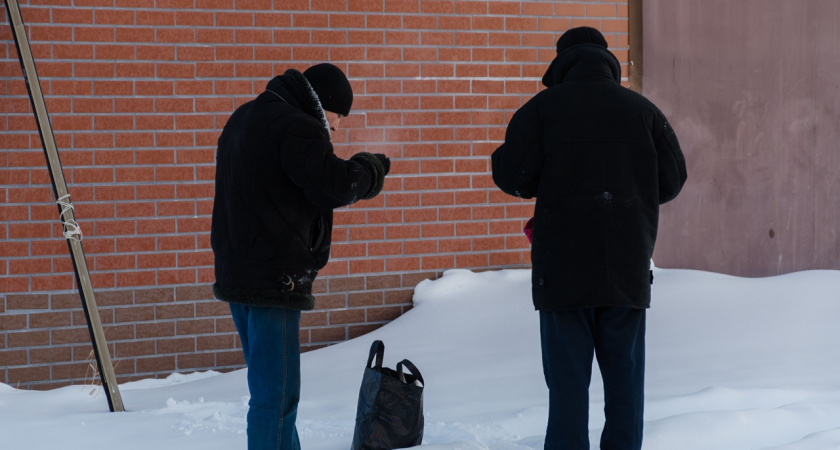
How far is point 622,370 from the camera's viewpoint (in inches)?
128

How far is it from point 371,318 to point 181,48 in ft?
6.94

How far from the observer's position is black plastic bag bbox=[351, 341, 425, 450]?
3678 millimetres

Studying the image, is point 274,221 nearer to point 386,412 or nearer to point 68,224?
point 386,412

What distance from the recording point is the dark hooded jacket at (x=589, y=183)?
3.18 m

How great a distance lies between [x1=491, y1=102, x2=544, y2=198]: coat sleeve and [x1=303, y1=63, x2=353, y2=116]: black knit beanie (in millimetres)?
647

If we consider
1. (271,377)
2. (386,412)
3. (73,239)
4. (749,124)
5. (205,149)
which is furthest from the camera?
(749,124)

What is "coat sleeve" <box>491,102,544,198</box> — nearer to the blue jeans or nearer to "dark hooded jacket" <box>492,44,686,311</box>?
"dark hooded jacket" <box>492,44,686,311</box>

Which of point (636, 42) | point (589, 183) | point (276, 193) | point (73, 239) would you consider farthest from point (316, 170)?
point (636, 42)

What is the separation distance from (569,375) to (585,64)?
1.15 metres

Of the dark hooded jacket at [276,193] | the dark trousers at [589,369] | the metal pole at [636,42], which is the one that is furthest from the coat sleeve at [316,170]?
the metal pole at [636,42]

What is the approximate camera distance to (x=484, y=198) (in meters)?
6.04

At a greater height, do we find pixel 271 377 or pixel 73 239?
pixel 73 239

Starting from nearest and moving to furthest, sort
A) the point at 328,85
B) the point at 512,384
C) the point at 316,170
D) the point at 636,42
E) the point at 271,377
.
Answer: the point at 316,170 < the point at 271,377 < the point at 328,85 < the point at 512,384 < the point at 636,42

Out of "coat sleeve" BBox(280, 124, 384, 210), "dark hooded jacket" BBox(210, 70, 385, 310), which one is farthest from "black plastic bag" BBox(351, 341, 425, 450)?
"coat sleeve" BBox(280, 124, 384, 210)
